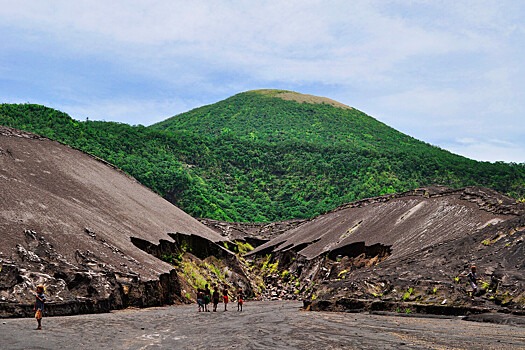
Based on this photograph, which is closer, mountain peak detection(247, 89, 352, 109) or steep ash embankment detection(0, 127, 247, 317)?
steep ash embankment detection(0, 127, 247, 317)

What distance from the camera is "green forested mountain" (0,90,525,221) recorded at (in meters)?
86.8

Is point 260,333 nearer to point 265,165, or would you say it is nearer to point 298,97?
point 265,165

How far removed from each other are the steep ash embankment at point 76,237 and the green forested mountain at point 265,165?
1428 inches

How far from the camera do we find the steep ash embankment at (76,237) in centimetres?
2445

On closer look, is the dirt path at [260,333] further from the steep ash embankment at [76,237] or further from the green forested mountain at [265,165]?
the green forested mountain at [265,165]

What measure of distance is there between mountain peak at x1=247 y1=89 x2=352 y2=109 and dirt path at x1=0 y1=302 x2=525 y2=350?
130864 millimetres

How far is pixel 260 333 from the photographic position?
1758 cm

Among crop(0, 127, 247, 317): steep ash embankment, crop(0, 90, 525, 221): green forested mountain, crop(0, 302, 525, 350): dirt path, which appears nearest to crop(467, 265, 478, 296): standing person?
crop(0, 302, 525, 350): dirt path

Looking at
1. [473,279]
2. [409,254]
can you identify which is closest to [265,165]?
[409,254]

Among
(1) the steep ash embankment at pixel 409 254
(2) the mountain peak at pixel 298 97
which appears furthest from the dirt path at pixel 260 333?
(2) the mountain peak at pixel 298 97

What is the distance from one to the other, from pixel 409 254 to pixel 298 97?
125 m

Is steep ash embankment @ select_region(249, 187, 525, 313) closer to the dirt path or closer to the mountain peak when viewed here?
the dirt path

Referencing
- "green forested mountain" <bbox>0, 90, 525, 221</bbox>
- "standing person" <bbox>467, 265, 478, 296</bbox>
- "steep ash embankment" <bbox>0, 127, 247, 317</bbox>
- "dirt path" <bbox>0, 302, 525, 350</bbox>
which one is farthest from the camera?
"green forested mountain" <bbox>0, 90, 525, 221</bbox>

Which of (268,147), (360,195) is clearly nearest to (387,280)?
(360,195)
